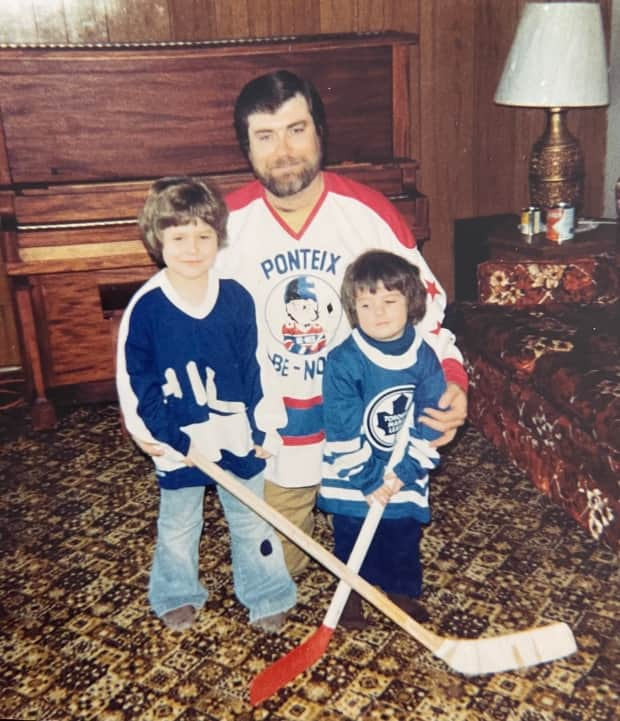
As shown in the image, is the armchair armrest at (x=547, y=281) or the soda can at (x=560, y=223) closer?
the armchair armrest at (x=547, y=281)

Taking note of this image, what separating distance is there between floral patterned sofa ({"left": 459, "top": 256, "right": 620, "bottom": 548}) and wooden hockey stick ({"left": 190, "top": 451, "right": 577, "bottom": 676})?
1.45 ft

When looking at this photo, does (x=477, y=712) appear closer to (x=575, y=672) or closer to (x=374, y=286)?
(x=575, y=672)

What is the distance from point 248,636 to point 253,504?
372 millimetres

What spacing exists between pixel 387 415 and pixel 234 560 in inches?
21.2

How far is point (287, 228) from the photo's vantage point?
1856 millimetres

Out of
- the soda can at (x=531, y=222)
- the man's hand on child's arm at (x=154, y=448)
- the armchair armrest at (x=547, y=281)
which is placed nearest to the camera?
the man's hand on child's arm at (x=154, y=448)

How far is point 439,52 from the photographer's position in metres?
→ 3.67

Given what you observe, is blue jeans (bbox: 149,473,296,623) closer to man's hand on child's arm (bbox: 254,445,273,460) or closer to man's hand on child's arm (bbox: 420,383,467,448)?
man's hand on child's arm (bbox: 254,445,273,460)

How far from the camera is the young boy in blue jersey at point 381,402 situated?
1769 mm

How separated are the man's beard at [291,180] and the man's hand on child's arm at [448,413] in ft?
1.80

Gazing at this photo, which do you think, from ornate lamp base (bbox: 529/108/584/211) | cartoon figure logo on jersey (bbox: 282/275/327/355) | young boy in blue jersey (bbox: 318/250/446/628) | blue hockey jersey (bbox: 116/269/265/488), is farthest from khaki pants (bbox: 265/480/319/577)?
ornate lamp base (bbox: 529/108/584/211)

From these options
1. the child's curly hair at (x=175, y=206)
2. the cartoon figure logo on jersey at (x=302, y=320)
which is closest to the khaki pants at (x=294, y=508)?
the cartoon figure logo on jersey at (x=302, y=320)

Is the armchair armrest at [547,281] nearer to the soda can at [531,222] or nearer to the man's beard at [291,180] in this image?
the soda can at [531,222]

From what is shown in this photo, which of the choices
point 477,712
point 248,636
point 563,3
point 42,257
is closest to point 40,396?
point 42,257
